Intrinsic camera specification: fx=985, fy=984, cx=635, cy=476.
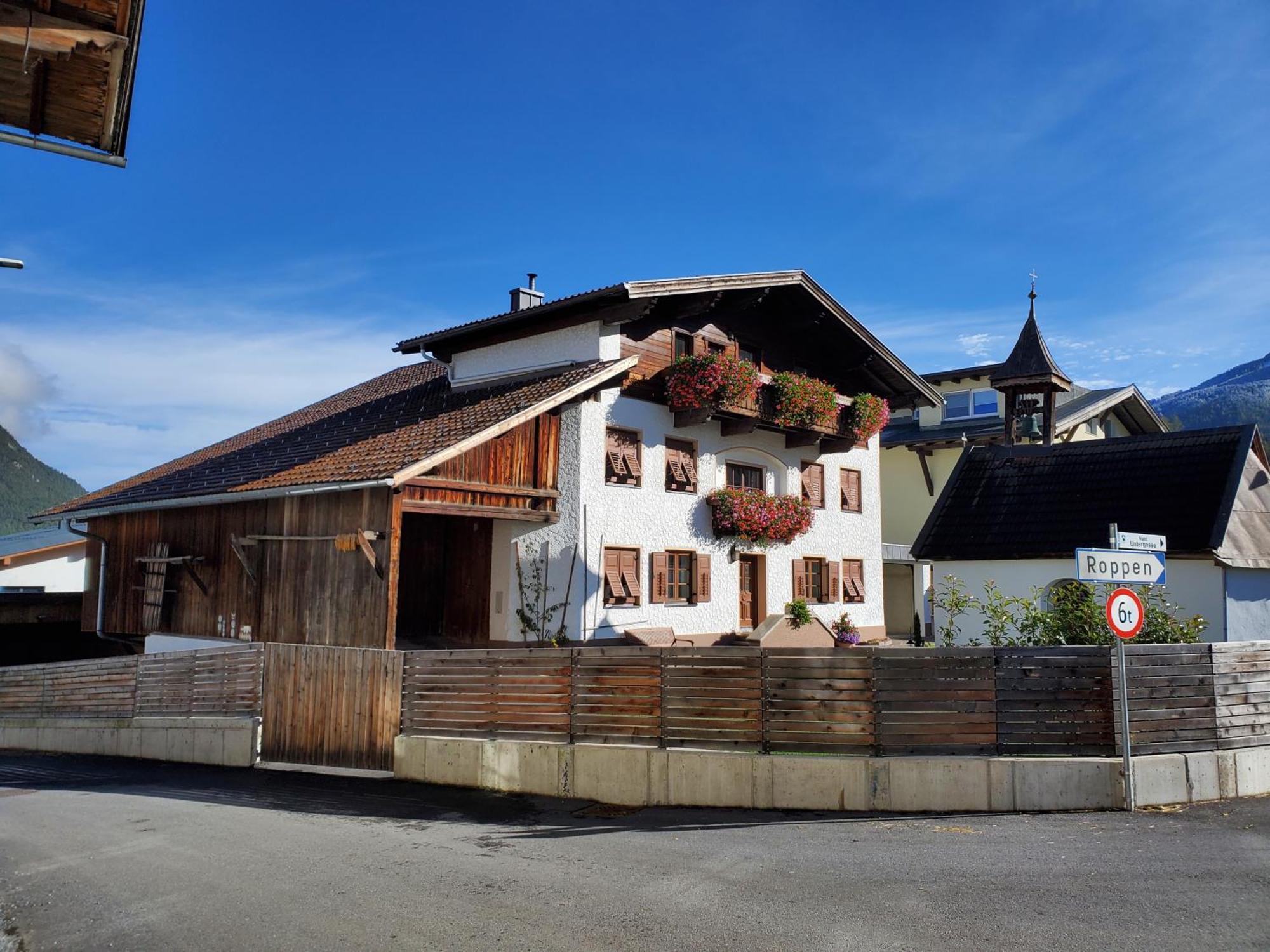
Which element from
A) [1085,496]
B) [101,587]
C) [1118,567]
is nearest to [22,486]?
[101,587]

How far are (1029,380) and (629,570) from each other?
12.0 metres

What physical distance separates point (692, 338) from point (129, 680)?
1206 cm

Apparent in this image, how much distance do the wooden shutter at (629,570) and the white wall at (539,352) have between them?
3.72 meters

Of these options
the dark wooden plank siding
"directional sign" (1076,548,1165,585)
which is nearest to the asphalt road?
"directional sign" (1076,548,1165,585)

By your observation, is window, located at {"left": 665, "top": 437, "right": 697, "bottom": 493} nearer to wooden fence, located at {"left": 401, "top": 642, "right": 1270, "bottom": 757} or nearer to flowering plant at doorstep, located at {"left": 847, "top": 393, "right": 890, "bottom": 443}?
flowering plant at doorstep, located at {"left": 847, "top": 393, "right": 890, "bottom": 443}

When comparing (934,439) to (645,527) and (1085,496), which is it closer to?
(1085,496)

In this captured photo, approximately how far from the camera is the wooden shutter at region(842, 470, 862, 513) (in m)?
24.5

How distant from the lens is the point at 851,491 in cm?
2470

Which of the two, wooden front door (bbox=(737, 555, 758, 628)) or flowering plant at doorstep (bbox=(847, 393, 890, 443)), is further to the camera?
flowering plant at doorstep (bbox=(847, 393, 890, 443))

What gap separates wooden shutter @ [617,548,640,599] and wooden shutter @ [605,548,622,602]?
108 mm

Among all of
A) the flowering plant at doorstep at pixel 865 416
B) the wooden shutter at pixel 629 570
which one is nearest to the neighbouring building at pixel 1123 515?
the flowering plant at doorstep at pixel 865 416

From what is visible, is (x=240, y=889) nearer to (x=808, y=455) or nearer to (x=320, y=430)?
(x=320, y=430)

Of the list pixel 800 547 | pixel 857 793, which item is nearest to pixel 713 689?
pixel 857 793

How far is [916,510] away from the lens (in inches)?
1278
